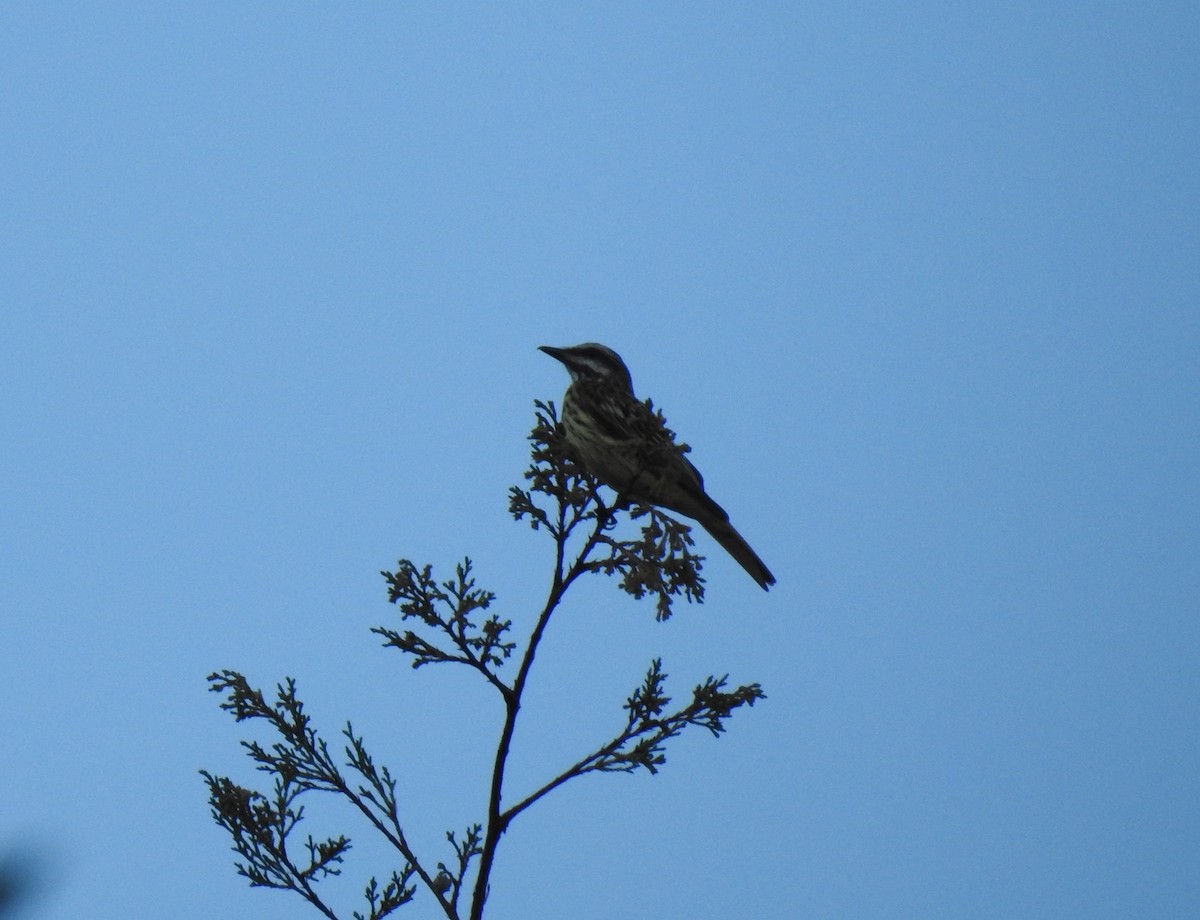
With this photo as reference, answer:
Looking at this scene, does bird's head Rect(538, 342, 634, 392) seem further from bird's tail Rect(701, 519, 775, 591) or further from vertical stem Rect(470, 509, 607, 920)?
vertical stem Rect(470, 509, 607, 920)

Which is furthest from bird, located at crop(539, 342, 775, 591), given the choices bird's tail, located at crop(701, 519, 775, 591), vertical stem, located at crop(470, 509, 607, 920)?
vertical stem, located at crop(470, 509, 607, 920)

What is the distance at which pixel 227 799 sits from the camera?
18.3 feet

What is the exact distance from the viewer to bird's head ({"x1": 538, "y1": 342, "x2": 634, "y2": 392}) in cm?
777

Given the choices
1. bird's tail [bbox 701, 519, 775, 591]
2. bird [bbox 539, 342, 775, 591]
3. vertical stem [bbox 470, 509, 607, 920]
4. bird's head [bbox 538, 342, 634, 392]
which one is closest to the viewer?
vertical stem [bbox 470, 509, 607, 920]

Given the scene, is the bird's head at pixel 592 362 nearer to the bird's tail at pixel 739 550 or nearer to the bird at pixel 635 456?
the bird at pixel 635 456

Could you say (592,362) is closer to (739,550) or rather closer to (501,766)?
(739,550)

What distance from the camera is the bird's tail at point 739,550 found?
22.9ft

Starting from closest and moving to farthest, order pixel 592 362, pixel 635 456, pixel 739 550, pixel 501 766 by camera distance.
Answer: pixel 501 766
pixel 635 456
pixel 739 550
pixel 592 362

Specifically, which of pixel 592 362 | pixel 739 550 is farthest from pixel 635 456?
pixel 592 362

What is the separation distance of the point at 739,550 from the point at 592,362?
1.63 metres

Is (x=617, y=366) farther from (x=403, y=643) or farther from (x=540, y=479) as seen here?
(x=403, y=643)

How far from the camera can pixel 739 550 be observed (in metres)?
7.02

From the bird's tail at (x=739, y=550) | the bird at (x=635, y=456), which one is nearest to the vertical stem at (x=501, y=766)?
the bird at (x=635, y=456)

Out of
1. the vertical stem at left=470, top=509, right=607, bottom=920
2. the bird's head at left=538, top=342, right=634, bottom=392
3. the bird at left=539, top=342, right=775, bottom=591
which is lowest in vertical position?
the vertical stem at left=470, top=509, right=607, bottom=920
